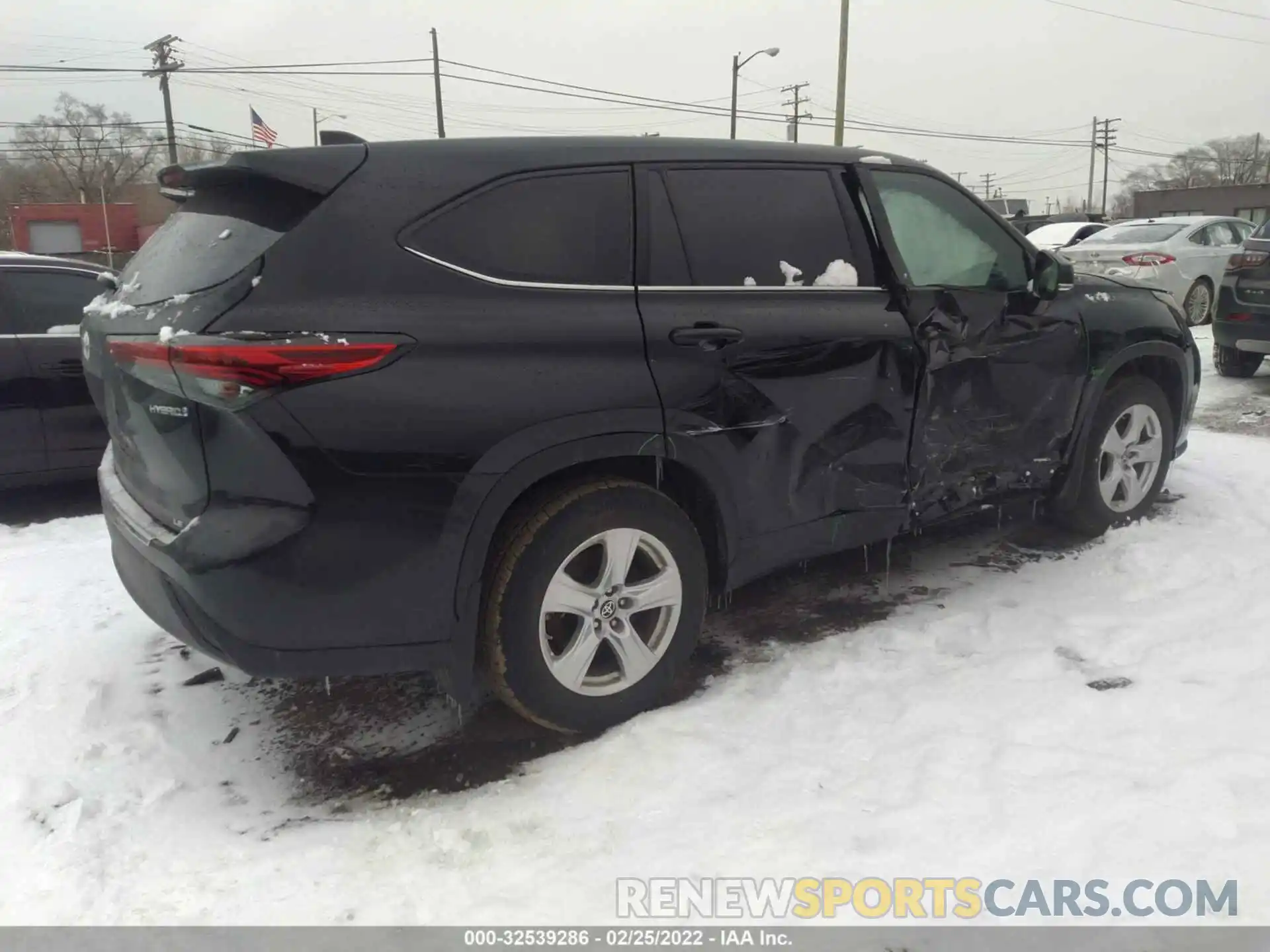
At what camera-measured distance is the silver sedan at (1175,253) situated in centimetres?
1201

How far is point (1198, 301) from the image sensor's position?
12.6 m

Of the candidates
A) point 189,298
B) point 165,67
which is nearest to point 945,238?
point 189,298

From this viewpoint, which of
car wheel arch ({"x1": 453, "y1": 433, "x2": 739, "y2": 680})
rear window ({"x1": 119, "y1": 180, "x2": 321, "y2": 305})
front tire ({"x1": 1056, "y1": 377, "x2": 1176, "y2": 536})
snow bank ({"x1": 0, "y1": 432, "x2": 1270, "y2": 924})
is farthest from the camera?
front tire ({"x1": 1056, "y1": 377, "x2": 1176, "y2": 536})

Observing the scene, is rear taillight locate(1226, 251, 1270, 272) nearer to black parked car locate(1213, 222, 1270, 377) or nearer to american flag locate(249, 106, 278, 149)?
black parked car locate(1213, 222, 1270, 377)

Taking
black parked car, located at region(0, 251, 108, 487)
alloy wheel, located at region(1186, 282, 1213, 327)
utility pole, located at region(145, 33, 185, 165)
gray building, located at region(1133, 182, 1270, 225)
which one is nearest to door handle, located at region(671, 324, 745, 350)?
black parked car, located at region(0, 251, 108, 487)

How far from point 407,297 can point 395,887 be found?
154cm

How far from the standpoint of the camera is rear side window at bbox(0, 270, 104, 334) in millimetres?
5371

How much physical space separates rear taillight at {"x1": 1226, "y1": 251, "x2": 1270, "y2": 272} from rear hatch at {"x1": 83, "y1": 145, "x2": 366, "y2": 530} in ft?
27.9

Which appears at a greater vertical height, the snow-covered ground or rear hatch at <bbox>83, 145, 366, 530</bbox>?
rear hatch at <bbox>83, 145, 366, 530</bbox>

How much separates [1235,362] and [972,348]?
702cm

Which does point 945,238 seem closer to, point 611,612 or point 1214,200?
point 611,612

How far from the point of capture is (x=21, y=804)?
2.62m

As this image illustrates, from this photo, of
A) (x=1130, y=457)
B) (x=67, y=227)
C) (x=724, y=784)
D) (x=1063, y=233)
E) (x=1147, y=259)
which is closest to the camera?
(x=724, y=784)

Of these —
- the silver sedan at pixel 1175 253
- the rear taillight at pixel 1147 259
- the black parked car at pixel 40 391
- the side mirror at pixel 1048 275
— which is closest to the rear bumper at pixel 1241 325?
the silver sedan at pixel 1175 253
